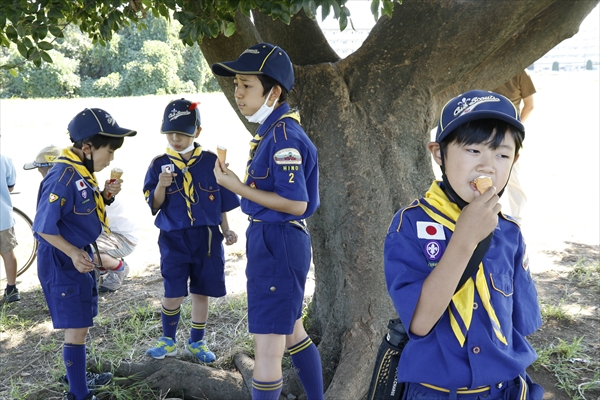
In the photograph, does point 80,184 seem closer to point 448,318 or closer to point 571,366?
point 448,318

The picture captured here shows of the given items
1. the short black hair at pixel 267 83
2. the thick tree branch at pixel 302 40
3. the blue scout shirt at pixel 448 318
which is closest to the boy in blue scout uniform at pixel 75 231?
the short black hair at pixel 267 83

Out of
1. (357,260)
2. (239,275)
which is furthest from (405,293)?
(239,275)

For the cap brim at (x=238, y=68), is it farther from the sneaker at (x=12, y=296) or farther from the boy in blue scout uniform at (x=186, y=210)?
the sneaker at (x=12, y=296)

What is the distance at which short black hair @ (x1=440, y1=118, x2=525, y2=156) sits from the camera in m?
1.88

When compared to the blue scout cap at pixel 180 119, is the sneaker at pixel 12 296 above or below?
below

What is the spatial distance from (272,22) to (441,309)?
3105 millimetres

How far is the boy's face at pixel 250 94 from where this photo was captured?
317 centimetres

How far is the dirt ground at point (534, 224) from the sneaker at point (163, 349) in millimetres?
293

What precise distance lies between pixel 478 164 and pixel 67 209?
2547 millimetres

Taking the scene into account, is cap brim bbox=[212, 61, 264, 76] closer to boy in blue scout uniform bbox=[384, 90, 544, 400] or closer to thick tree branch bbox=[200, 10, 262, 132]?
thick tree branch bbox=[200, 10, 262, 132]

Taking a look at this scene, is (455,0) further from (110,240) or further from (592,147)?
(592,147)

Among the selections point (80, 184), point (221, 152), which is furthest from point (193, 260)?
point (221, 152)

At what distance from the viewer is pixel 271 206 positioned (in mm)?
3010

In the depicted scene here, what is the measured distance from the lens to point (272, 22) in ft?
14.3
